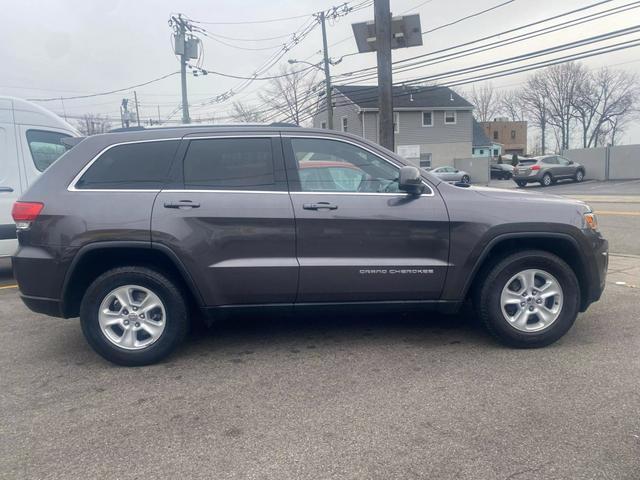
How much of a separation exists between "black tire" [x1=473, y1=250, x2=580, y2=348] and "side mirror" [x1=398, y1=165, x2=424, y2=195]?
3.07 feet

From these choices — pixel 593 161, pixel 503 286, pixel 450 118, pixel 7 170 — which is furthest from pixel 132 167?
pixel 450 118

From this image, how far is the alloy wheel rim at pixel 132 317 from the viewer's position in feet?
13.5

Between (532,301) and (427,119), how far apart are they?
40.1m

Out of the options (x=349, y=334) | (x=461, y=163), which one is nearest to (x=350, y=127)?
(x=461, y=163)

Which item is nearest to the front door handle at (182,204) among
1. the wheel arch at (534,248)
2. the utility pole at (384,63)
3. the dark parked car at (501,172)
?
the wheel arch at (534,248)

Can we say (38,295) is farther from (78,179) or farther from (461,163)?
(461,163)

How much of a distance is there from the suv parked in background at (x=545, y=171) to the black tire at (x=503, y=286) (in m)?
26.8

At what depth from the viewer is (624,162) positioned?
30578 mm

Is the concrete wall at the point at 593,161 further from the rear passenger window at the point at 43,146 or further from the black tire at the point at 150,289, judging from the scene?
the black tire at the point at 150,289

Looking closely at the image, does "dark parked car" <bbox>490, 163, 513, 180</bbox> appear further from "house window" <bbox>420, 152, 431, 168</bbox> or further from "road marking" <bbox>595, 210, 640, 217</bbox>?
"road marking" <bbox>595, 210, 640, 217</bbox>

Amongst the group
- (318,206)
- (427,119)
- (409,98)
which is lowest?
(318,206)

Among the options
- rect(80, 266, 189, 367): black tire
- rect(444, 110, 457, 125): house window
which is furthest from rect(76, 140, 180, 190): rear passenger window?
rect(444, 110, 457, 125): house window

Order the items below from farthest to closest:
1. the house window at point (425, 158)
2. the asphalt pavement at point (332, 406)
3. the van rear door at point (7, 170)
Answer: the house window at point (425, 158) < the van rear door at point (7, 170) < the asphalt pavement at point (332, 406)

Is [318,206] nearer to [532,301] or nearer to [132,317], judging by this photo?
[132,317]
